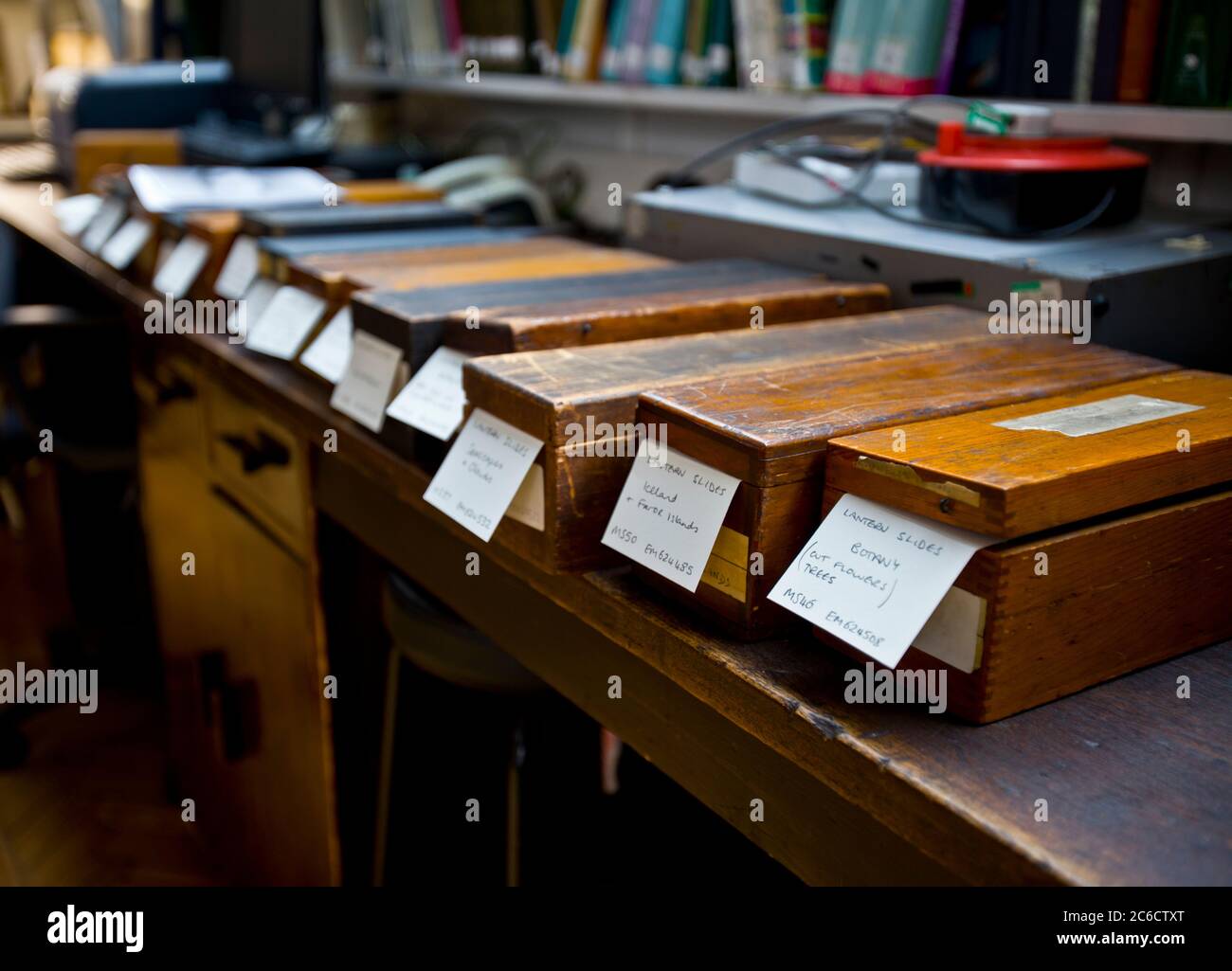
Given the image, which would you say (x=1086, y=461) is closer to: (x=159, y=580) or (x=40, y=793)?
(x=159, y=580)

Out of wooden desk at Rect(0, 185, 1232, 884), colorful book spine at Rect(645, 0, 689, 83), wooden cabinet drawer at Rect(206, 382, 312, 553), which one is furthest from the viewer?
colorful book spine at Rect(645, 0, 689, 83)

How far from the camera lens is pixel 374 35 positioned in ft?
9.24

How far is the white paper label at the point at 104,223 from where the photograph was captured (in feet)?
6.65

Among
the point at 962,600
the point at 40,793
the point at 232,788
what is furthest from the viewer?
the point at 40,793

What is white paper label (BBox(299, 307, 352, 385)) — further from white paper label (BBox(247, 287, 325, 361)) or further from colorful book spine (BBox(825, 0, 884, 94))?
colorful book spine (BBox(825, 0, 884, 94))

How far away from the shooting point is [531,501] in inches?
31.4

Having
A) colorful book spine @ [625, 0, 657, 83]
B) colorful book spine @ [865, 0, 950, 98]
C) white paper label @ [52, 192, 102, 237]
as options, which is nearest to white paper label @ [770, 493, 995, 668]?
colorful book spine @ [865, 0, 950, 98]

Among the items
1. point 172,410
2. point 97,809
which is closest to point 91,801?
point 97,809

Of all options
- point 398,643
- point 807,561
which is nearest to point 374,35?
point 398,643

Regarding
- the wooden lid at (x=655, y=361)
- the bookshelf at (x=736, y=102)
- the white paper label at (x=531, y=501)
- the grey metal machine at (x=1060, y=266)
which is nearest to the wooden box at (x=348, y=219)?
the bookshelf at (x=736, y=102)

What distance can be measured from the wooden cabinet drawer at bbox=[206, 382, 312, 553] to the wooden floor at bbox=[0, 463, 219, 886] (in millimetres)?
798

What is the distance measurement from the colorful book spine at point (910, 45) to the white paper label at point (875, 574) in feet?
3.20

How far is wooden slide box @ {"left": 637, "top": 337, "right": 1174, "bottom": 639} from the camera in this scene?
68cm
